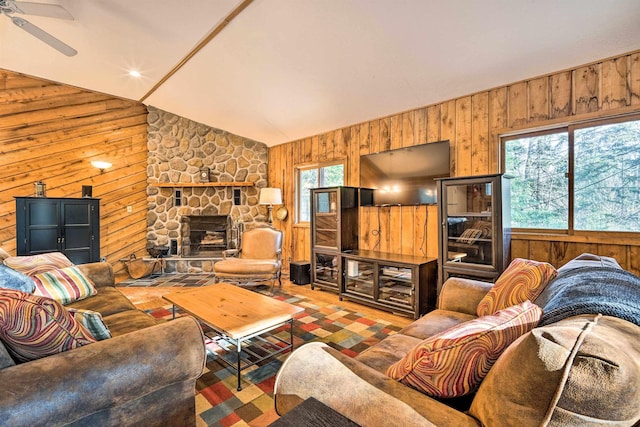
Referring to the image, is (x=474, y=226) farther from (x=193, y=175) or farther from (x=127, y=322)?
(x=193, y=175)

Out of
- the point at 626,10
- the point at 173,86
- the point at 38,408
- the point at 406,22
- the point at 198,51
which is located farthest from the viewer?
the point at 173,86

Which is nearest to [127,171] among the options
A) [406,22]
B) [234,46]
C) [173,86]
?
[173,86]

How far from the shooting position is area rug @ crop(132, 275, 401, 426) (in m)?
1.75

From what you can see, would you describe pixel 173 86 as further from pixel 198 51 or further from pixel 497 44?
pixel 497 44

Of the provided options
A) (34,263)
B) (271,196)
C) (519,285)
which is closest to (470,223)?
(519,285)

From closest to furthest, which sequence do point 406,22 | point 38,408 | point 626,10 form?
point 38,408 → point 626,10 → point 406,22

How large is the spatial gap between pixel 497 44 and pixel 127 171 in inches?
225

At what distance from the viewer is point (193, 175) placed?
5852mm

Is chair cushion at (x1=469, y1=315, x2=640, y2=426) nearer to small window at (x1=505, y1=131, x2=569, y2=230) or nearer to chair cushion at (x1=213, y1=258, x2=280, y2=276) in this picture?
small window at (x1=505, y1=131, x2=569, y2=230)

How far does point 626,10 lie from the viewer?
2.07 metres

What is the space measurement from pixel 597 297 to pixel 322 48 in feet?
9.41

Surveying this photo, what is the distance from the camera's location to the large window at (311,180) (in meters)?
4.80

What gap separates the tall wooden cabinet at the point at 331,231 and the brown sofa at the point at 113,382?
8.92 ft

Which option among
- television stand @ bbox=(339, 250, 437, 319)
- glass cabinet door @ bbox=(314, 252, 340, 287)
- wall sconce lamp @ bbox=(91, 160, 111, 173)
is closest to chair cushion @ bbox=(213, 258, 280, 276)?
glass cabinet door @ bbox=(314, 252, 340, 287)
